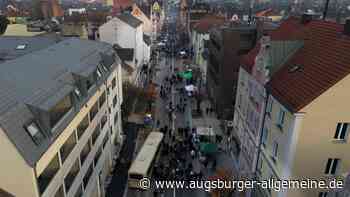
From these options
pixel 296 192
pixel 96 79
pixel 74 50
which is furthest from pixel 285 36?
pixel 74 50

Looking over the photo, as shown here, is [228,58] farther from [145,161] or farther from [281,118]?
[281,118]

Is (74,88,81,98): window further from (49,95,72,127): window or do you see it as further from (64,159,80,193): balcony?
Result: (64,159,80,193): balcony

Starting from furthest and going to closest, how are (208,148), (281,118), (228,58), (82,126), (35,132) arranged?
(228,58)
(208,148)
(82,126)
(281,118)
(35,132)

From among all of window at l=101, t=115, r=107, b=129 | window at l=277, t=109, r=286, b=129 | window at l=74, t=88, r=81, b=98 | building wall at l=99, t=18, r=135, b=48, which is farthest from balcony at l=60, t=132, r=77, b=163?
building wall at l=99, t=18, r=135, b=48

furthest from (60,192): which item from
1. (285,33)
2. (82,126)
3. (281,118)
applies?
(285,33)

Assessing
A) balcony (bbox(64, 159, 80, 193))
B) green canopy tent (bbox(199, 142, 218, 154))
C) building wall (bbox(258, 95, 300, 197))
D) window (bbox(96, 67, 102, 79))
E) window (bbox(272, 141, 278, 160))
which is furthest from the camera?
green canopy tent (bbox(199, 142, 218, 154))

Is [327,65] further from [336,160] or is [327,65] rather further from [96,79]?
[96,79]

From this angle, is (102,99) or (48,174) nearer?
(48,174)
